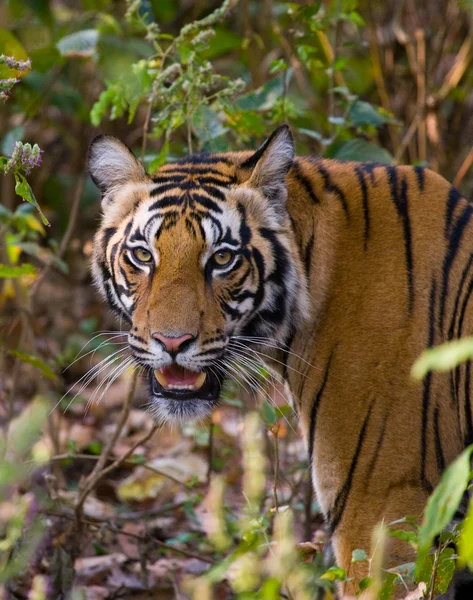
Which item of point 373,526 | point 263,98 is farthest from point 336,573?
point 263,98

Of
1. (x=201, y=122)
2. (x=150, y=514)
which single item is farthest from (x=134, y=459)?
(x=201, y=122)

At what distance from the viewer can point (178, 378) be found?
2.91m

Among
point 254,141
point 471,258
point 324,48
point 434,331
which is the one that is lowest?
point 434,331

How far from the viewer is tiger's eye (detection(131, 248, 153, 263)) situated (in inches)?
114

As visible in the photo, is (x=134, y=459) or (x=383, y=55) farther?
(x=383, y=55)

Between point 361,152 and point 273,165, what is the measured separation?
3.16ft

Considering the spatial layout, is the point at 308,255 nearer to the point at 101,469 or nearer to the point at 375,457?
the point at 375,457

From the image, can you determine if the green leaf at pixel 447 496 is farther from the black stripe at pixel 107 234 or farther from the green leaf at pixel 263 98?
the green leaf at pixel 263 98

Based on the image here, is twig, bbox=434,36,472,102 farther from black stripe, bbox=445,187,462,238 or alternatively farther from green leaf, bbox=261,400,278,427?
green leaf, bbox=261,400,278,427

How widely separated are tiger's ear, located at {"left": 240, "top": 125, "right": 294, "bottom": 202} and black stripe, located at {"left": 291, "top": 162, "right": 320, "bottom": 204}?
0.49 ft

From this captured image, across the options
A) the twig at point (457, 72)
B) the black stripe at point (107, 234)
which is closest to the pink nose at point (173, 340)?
the black stripe at point (107, 234)

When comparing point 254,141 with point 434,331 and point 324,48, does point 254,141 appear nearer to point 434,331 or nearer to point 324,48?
point 324,48

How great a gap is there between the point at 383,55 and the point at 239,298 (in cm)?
346

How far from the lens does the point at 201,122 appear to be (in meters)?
3.48
